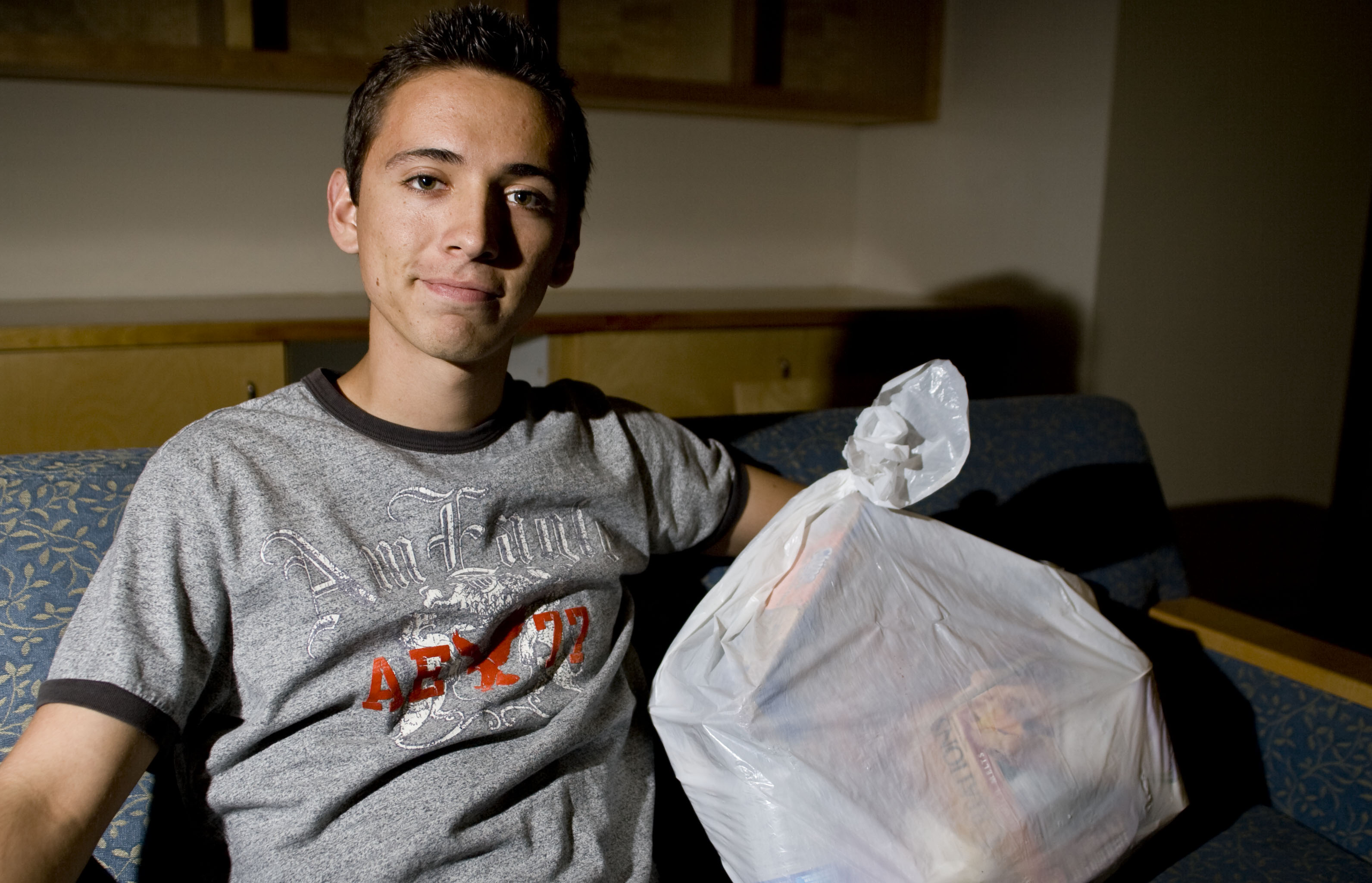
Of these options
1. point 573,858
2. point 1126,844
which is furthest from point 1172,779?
point 573,858

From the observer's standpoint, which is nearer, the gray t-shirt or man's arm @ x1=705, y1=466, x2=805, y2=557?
the gray t-shirt

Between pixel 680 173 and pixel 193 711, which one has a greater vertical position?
pixel 680 173

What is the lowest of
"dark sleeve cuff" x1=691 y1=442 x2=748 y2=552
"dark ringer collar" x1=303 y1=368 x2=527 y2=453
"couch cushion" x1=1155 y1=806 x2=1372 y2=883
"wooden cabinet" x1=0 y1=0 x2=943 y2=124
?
"couch cushion" x1=1155 y1=806 x2=1372 y2=883

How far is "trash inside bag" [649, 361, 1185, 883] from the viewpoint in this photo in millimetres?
854

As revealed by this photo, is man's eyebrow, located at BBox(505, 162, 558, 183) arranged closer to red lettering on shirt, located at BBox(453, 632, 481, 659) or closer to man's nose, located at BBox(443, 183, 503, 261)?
man's nose, located at BBox(443, 183, 503, 261)

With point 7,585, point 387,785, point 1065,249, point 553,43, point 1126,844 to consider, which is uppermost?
point 553,43

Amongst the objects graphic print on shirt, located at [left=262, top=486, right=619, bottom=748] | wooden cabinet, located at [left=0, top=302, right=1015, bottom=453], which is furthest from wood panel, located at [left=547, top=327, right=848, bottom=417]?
graphic print on shirt, located at [left=262, top=486, right=619, bottom=748]

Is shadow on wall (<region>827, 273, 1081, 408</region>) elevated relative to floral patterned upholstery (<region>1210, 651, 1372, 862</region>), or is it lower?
elevated

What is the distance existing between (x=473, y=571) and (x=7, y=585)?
1.31 feet

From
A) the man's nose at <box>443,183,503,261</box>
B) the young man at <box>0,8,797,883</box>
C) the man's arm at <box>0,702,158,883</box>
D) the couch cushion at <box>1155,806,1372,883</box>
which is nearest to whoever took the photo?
the man's arm at <box>0,702,158,883</box>

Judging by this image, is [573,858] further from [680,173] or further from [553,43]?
[680,173]

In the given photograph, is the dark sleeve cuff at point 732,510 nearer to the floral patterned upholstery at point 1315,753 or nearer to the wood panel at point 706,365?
the floral patterned upholstery at point 1315,753

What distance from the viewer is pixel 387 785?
832mm

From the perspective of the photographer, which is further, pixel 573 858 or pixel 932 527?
pixel 932 527
